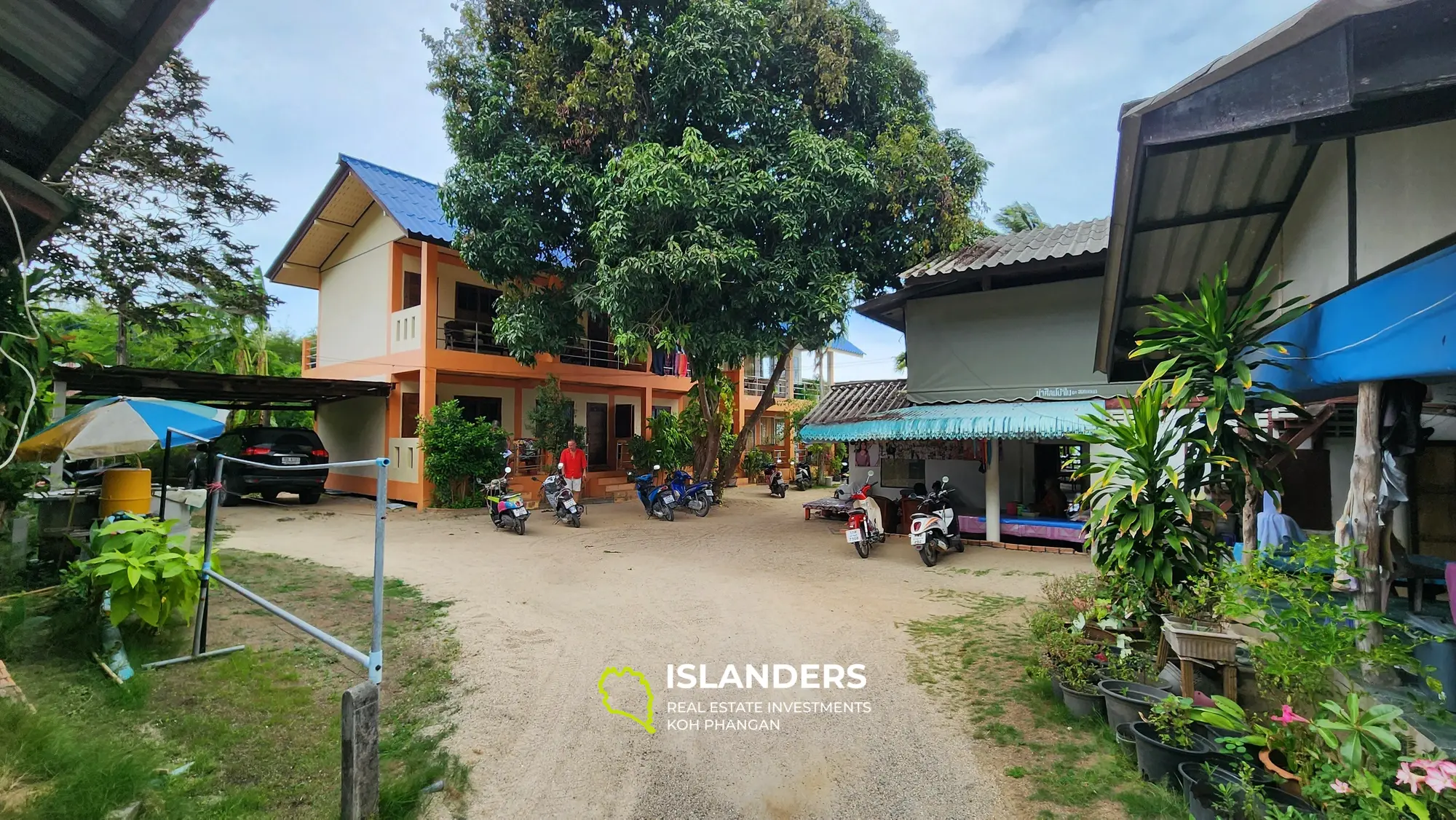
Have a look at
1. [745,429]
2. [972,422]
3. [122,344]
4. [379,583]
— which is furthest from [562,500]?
[122,344]

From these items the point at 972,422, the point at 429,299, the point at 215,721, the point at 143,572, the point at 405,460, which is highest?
the point at 429,299

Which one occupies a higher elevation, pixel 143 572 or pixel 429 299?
pixel 429 299

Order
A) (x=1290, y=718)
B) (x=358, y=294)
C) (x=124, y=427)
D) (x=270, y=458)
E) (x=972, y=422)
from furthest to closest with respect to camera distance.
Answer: (x=358, y=294) < (x=270, y=458) < (x=972, y=422) < (x=124, y=427) < (x=1290, y=718)

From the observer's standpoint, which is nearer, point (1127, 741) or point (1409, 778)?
point (1409, 778)

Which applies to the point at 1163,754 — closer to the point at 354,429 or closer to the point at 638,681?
the point at 638,681

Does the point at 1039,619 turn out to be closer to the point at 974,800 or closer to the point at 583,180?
the point at 974,800

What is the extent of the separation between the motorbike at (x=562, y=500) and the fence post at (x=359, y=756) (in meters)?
8.55

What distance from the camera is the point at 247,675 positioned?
410 cm

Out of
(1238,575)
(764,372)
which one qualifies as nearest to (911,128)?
(1238,575)

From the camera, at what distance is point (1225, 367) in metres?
3.50

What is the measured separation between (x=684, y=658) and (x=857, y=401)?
7.56 metres

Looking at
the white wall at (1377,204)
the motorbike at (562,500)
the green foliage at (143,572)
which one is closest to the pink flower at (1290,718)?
the white wall at (1377,204)

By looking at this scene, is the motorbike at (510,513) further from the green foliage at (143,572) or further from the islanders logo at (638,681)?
the islanders logo at (638,681)

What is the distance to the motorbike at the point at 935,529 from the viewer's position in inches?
328
